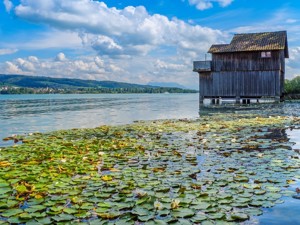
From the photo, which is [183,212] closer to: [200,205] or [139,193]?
[200,205]

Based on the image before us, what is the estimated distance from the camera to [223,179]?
24.0 feet

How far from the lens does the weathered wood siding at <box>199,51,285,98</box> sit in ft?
132

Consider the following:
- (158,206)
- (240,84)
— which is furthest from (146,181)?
(240,84)

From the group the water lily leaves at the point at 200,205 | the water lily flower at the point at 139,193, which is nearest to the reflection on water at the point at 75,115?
the water lily flower at the point at 139,193

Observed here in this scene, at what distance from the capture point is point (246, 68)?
40.9 meters

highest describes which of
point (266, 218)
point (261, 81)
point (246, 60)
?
point (246, 60)

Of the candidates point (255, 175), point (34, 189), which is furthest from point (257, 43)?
point (34, 189)

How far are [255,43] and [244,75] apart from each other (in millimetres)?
4283

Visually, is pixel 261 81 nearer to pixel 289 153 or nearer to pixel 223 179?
pixel 289 153

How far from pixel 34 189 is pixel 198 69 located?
125ft

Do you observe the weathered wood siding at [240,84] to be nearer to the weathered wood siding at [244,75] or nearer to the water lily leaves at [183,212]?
the weathered wood siding at [244,75]

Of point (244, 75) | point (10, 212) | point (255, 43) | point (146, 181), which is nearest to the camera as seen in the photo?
point (10, 212)

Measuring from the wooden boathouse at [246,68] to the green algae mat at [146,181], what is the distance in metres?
29.7

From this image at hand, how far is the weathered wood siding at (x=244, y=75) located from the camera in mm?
40125
